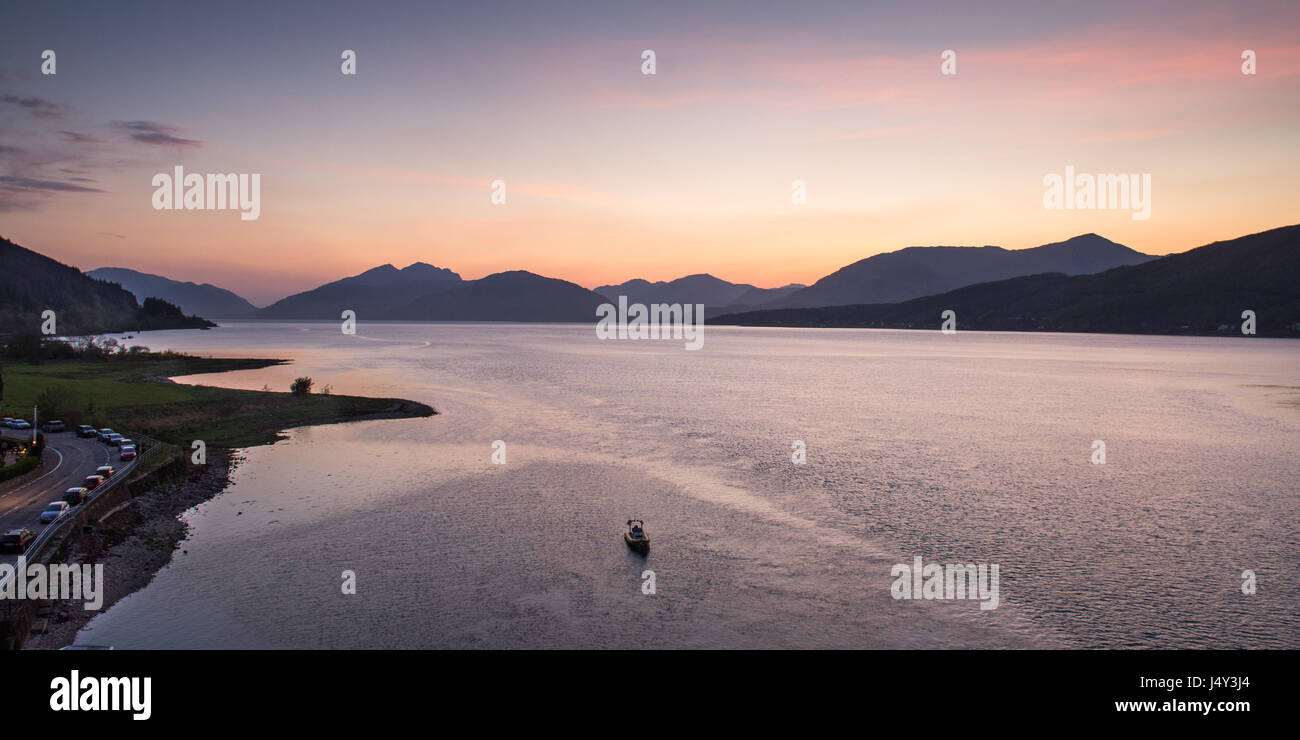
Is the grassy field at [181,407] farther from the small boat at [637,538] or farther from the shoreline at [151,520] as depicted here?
the small boat at [637,538]

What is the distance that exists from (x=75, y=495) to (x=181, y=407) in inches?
2130

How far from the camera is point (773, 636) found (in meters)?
32.9

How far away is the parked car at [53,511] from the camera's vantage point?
41000 millimetres

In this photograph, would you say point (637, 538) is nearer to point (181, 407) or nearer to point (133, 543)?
point (133, 543)

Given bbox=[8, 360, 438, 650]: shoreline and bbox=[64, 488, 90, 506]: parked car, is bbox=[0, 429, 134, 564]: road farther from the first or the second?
bbox=[8, 360, 438, 650]: shoreline

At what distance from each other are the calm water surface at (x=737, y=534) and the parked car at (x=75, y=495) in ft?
23.0

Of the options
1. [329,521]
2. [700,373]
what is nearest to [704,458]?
[329,521]

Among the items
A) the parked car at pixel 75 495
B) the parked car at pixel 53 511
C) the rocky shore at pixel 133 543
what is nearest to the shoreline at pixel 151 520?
the rocky shore at pixel 133 543

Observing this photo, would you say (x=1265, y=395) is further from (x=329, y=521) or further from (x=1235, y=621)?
(x=329, y=521)

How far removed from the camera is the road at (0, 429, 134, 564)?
137 feet

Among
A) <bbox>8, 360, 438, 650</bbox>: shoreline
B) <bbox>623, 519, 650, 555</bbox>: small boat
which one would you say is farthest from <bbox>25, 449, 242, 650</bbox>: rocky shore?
<bbox>623, 519, 650, 555</bbox>: small boat

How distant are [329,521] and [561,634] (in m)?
26.6
